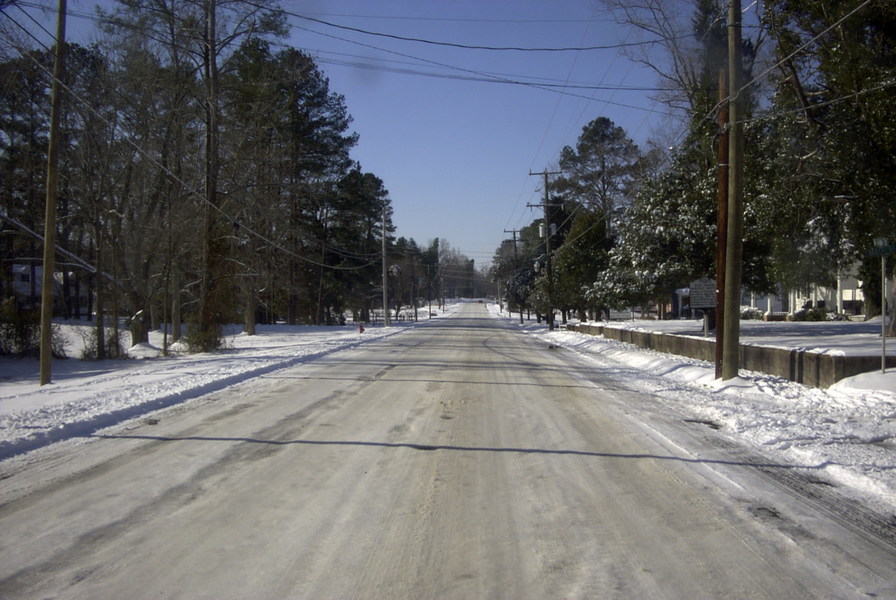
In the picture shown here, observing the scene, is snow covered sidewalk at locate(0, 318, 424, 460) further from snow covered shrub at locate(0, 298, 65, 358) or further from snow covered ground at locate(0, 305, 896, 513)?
snow covered shrub at locate(0, 298, 65, 358)

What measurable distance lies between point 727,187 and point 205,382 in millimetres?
11737

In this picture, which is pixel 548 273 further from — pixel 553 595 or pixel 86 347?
pixel 553 595

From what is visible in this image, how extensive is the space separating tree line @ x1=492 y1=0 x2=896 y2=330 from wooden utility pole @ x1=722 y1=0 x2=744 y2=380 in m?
0.64

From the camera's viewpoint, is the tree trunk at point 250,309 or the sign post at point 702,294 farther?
the tree trunk at point 250,309

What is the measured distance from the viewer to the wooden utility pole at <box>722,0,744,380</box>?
551 inches

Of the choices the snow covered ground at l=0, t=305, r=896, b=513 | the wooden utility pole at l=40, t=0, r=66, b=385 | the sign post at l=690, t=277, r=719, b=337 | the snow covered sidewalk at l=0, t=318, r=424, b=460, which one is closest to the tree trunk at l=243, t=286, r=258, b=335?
the snow covered sidewalk at l=0, t=318, r=424, b=460

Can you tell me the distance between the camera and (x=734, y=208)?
46.6ft

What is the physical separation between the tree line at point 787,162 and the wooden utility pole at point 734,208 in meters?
0.64

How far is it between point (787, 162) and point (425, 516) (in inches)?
641

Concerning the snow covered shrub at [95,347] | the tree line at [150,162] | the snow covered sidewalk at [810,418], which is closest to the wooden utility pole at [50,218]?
the tree line at [150,162]

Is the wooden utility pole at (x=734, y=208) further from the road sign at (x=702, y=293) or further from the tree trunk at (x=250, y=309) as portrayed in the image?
the tree trunk at (x=250, y=309)

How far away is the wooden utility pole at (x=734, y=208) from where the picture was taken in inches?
551

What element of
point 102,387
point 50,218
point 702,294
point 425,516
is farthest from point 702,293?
point 425,516

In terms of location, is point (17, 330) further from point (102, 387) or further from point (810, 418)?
point (810, 418)
